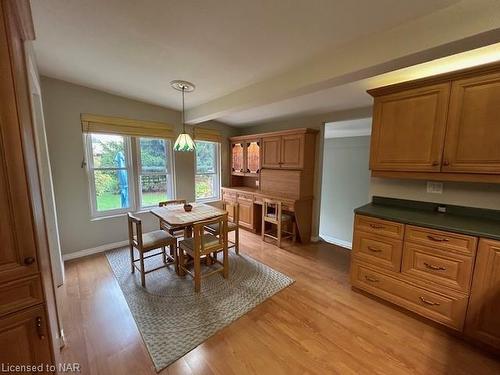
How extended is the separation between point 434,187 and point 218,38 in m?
2.52

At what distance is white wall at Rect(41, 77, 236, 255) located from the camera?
8.87ft

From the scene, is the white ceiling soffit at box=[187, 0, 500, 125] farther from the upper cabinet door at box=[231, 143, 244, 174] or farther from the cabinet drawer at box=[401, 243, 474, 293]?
the upper cabinet door at box=[231, 143, 244, 174]

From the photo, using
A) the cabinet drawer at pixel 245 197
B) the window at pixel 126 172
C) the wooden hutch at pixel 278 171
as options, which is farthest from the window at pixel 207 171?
the cabinet drawer at pixel 245 197

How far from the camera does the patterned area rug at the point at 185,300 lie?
1.66 m

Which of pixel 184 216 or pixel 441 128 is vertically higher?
pixel 441 128

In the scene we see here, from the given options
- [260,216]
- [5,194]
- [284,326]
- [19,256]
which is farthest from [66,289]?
[260,216]

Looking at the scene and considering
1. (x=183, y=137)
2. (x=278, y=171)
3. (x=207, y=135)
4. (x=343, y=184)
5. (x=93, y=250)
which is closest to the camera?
(x=183, y=137)

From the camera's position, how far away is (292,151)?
3502 millimetres

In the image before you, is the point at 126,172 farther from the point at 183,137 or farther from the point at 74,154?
the point at 183,137

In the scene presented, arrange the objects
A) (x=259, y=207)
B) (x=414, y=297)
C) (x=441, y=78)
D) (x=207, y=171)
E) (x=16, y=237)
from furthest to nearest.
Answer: (x=207, y=171) → (x=259, y=207) → (x=414, y=297) → (x=441, y=78) → (x=16, y=237)

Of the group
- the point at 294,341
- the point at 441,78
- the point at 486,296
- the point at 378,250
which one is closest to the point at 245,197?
the point at 378,250

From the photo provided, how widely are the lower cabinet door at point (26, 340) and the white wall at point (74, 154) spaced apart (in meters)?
2.40

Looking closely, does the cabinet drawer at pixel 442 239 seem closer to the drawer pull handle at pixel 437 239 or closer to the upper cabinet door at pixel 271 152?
the drawer pull handle at pixel 437 239

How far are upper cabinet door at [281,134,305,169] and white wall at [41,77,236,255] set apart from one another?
200 cm
